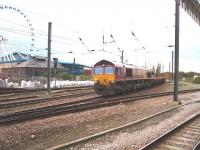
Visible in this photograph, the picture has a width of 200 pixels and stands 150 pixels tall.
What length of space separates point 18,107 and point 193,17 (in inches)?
611

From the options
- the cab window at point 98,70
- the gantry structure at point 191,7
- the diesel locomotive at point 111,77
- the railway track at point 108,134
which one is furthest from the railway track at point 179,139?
the cab window at point 98,70

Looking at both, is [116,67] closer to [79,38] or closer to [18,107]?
[79,38]

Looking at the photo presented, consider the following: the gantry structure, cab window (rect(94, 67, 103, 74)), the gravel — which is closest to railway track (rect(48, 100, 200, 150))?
the gravel

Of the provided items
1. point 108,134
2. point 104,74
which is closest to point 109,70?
point 104,74

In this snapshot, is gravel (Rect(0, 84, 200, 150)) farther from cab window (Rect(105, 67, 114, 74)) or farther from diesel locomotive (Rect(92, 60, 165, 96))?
cab window (Rect(105, 67, 114, 74))

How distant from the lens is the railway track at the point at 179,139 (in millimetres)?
10008

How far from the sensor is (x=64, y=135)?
11.4 m

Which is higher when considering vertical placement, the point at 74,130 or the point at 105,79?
the point at 105,79

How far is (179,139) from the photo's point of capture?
1119cm

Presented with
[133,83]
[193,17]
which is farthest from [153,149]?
[133,83]

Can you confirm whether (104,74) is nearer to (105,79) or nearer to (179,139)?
(105,79)

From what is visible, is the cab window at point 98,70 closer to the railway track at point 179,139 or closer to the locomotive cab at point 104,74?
the locomotive cab at point 104,74

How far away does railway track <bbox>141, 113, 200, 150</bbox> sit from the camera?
32.8ft

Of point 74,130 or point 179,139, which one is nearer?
point 179,139
